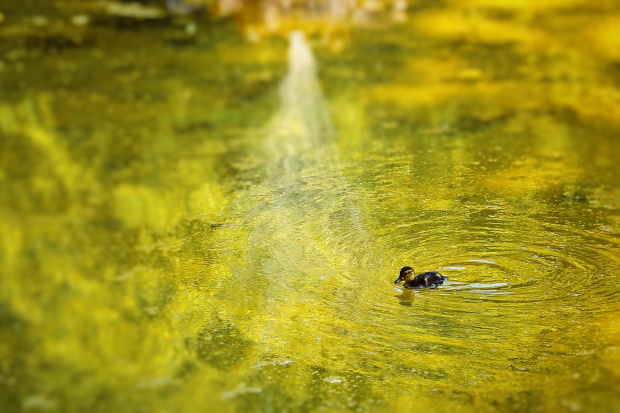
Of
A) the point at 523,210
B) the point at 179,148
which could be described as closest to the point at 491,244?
the point at 523,210

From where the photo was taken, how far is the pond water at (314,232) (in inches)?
140

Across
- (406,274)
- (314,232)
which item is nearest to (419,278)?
(406,274)

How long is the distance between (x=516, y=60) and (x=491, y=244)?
4.61 m

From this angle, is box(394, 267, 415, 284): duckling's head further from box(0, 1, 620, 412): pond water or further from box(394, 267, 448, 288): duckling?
box(0, 1, 620, 412): pond water

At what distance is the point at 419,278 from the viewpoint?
4.02 meters

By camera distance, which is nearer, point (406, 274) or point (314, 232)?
point (406, 274)

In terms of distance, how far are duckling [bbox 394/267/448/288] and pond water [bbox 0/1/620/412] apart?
7cm

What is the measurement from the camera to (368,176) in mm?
5441

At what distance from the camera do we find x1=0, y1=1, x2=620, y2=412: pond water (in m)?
3.55

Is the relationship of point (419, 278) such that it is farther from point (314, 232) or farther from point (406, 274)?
point (314, 232)

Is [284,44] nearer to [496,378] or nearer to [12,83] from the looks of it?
[12,83]

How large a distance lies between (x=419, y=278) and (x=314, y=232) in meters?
0.90

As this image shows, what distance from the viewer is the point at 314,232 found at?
186 inches

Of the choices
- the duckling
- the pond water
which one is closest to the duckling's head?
the duckling
